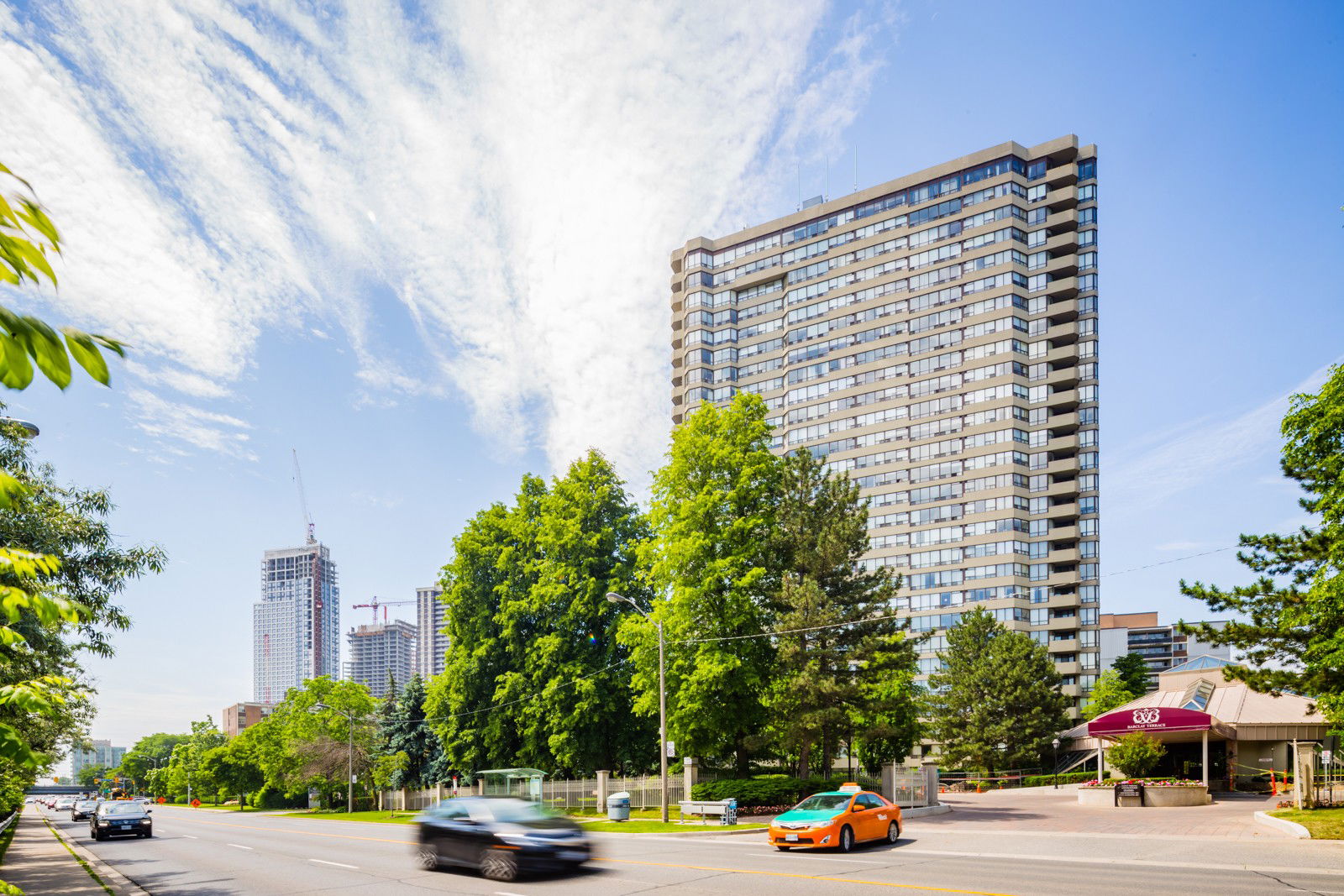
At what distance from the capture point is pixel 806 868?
18141 mm

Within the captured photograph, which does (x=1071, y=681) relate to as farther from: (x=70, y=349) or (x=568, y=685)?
(x=70, y=349)

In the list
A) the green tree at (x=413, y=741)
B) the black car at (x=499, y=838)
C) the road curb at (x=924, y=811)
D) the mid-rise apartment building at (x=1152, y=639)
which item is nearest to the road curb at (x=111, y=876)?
the black car at (x=499, y=838)

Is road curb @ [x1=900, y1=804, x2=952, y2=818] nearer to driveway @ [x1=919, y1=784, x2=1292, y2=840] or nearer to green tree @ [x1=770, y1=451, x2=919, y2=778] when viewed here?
driveway @ [x1=919, y1=784, x2=1292, y2=840]

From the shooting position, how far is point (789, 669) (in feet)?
125

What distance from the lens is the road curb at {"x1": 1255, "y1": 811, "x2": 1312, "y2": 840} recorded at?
23.6m

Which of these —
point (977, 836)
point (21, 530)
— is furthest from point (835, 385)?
point (21, 530)

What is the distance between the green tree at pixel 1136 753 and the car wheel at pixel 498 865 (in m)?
35.9

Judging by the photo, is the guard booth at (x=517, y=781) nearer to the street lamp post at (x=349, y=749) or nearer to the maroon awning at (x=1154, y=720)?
the street lamp post at (x=349, y=749)

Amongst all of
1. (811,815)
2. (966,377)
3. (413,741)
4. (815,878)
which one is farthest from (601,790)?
(966,377)

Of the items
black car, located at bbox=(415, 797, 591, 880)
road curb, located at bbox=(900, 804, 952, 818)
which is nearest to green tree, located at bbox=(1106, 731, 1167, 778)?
road curb, located at bbox=(900, 804, 952, 818)

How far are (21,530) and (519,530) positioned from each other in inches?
1451

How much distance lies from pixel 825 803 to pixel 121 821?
2684 centimetres

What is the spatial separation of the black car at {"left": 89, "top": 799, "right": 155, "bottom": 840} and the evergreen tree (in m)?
69.9

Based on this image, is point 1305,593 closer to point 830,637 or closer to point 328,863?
point 830,637
